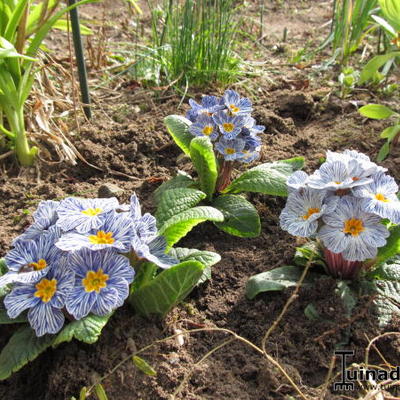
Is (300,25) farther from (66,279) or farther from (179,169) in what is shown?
(66,279)

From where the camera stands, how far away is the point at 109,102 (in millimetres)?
3559

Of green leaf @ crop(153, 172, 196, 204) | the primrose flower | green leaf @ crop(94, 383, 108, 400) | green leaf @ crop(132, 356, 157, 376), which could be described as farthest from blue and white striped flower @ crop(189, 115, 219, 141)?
green leaf @ crop(94, 383, 108, 400)

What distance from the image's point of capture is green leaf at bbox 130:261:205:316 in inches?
68.9

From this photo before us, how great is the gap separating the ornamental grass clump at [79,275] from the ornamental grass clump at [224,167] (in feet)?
1.51

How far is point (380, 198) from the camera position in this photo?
6.07 feet

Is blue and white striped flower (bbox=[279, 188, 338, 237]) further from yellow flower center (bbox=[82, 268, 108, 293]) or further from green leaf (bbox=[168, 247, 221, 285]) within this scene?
yellow flower center (bbox=[82, 268, 108, 293])

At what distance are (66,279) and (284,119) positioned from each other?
1941 millimetres

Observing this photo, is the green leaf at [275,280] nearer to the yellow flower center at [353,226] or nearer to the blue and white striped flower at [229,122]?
the yellow flower center at [353,226]

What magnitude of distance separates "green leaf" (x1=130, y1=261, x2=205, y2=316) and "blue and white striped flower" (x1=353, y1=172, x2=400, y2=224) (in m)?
0.60

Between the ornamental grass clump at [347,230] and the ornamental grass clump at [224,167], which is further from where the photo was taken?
the ornamental grass clump at [224,167]

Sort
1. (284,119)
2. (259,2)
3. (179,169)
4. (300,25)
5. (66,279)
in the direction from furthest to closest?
(259,2) < (300,25) < (284,119) < (179,169) < (66,279)

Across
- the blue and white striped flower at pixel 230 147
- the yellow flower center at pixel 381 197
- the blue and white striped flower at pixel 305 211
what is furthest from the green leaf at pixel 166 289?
the blue and white striped flower at pixel 230 147

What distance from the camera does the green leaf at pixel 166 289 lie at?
1.75 m

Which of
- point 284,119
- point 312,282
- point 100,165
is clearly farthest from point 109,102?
point 312,282
